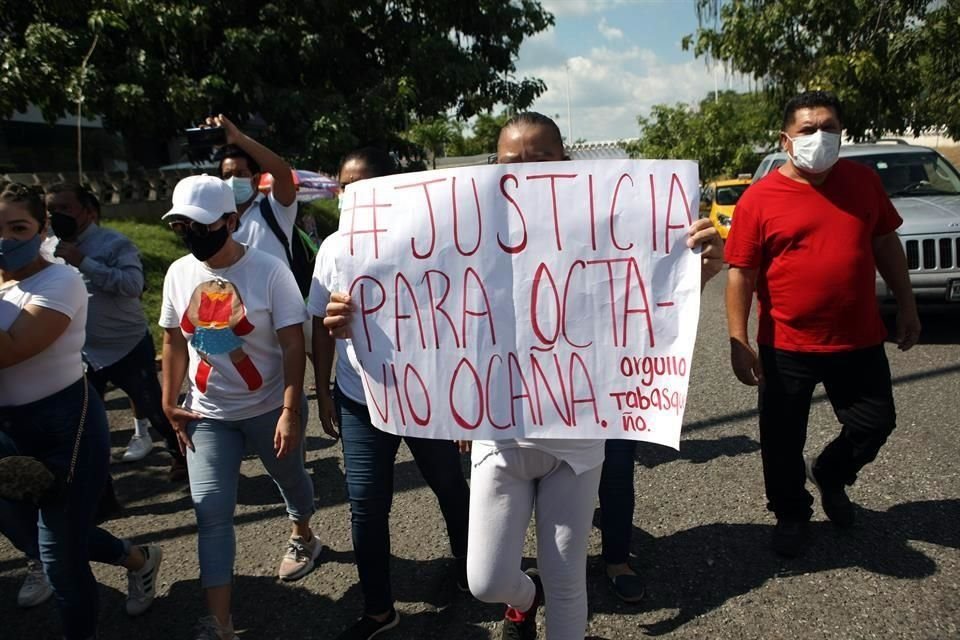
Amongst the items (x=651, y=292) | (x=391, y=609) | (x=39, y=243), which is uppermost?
(x=39, y=243)

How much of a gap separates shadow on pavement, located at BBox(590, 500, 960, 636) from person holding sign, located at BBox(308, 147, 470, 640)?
0.87 m

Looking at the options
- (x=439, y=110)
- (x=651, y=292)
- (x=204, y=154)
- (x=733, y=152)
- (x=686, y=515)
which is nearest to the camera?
(x=651, y=292)

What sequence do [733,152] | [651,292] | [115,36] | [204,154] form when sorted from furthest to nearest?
[733,152], [115,36], [204,154], [651,292]

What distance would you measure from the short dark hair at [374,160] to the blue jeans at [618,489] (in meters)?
1.43

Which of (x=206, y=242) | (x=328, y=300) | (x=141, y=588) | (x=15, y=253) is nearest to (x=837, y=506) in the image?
(x=328, y=300)

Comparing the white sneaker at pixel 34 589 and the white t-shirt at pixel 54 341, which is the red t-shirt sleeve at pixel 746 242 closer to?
the white t-shirt at pixel 54 341

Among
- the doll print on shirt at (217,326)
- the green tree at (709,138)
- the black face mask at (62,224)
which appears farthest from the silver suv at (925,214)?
the green tree at (709,138)

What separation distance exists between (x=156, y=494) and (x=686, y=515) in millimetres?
3137

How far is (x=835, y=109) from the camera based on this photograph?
2.90 meters

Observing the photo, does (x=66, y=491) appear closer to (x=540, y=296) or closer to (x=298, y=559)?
(x=298, y=559)

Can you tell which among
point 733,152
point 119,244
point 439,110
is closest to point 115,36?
point 439,110

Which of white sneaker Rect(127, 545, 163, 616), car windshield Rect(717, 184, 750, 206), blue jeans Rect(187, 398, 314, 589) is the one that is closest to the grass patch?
white sneaker Rect(127, 545, 163, 616)

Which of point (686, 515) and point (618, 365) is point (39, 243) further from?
point (686, 515)

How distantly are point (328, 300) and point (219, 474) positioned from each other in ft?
2.67
